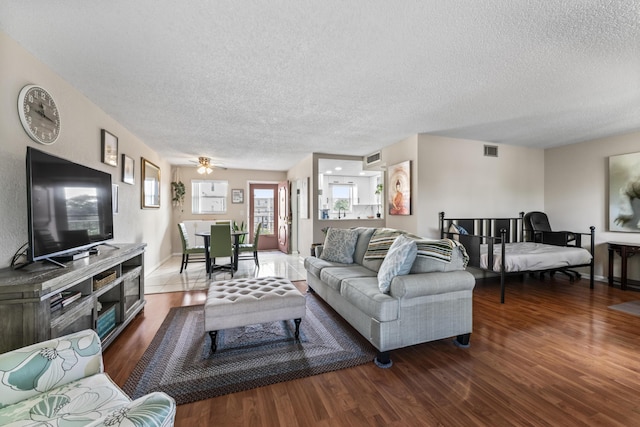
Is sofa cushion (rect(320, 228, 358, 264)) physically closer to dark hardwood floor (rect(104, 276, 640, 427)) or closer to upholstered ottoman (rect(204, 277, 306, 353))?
upholstered ottoman (rect(204, 277, 306, 353))

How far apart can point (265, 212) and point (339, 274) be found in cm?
548

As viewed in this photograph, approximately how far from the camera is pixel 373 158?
18.0 ft

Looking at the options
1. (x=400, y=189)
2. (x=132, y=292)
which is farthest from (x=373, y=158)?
(x=132, y=292)

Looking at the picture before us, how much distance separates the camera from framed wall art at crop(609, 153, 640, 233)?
3982 mm

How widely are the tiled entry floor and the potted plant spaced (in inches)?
56.2

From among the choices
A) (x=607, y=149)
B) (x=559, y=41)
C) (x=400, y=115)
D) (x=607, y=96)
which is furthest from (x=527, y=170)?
(x=559, y=41)

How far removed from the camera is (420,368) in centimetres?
197

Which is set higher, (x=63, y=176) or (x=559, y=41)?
(x=559, y=41)

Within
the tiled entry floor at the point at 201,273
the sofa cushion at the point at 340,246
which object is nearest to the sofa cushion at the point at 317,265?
the sofa cushion at the point at 340,246

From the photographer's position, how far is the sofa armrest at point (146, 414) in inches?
26.6

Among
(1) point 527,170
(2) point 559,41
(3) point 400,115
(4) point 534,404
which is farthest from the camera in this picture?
(1) point 527,170

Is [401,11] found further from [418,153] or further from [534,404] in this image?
[418,153]

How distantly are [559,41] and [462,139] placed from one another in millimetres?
2666

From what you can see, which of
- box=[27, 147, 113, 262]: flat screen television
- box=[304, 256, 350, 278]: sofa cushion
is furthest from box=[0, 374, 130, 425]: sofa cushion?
box=[304, 256, 350, 278]: sofa cushion
